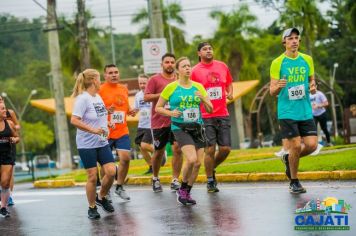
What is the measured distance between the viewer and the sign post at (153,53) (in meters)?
19.6

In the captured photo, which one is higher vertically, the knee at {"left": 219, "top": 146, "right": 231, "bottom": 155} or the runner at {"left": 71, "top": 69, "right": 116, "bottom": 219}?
the runner at {"left": 71, "top": 69, "right": 116, "bottom": 219}

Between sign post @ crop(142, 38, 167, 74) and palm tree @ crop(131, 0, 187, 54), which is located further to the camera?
palm tree @ crop(131, 0, 187, 54)

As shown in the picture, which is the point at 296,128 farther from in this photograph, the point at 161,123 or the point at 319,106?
the point at 319,106

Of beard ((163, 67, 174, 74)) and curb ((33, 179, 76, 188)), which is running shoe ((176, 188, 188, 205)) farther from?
curb ((33, 179, 76, 188))

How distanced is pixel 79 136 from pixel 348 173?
4.45 meters

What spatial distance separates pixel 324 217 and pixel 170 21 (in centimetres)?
5688

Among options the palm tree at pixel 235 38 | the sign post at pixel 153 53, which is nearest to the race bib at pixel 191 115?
the sign post at pixel 153 53

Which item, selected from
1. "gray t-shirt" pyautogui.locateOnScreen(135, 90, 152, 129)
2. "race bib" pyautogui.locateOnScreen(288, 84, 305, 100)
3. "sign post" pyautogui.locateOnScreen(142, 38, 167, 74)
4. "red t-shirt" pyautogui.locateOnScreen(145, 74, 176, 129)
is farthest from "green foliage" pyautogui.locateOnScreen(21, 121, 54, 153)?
"race bib" pyautogui.locateOnScreen(288, 84, 305, 100)

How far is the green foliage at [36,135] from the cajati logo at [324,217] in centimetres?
8649

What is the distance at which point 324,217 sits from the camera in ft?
24.3

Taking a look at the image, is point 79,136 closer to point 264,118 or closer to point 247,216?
point 247,216

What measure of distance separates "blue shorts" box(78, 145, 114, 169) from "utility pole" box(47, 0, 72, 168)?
29489mm

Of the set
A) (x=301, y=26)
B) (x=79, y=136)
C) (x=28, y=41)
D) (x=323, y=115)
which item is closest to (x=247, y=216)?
(x=79, y=136)

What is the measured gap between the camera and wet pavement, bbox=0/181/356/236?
26.4ft
